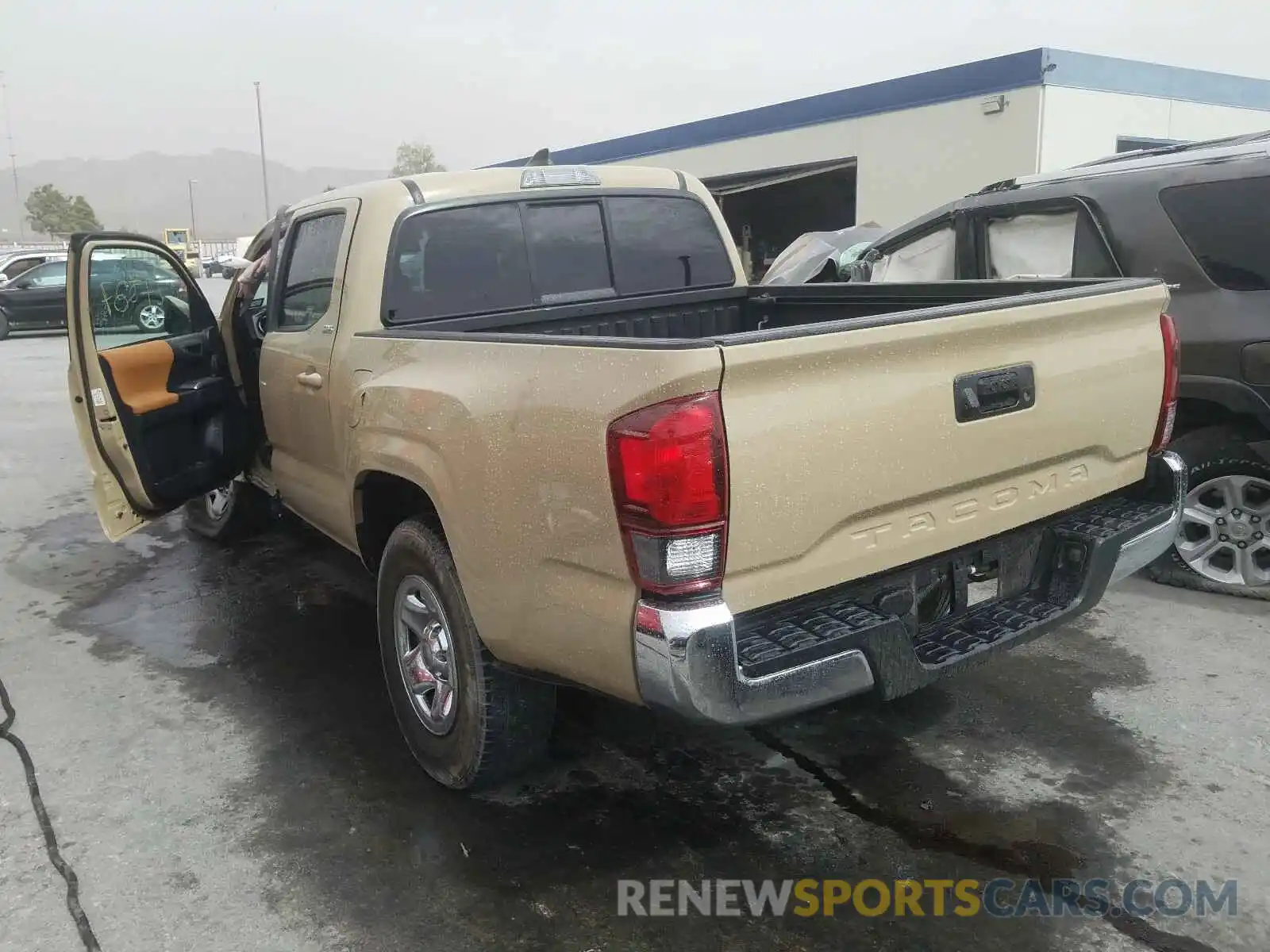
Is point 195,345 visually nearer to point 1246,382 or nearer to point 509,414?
point 509,414

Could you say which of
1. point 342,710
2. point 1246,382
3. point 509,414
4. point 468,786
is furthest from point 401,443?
point 1246,382

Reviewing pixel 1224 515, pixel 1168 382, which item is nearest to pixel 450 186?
pixel 1168 382

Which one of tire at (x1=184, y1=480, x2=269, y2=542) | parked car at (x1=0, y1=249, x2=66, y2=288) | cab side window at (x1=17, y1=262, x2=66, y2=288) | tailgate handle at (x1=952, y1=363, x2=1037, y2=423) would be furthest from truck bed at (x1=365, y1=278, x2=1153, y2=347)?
parked car at (x1=0, y1=249, x2=66, y2=288)

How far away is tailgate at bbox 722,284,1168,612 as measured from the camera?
2303 mm

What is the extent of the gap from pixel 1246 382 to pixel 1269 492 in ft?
1.82

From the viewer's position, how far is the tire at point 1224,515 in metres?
4.47

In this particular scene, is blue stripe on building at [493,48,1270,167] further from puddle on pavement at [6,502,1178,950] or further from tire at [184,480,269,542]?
puddle on pavement at [6,502,1178,950]

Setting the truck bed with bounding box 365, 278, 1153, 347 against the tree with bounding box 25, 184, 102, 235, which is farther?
the tree with bounding box 25, 184, 102, 235

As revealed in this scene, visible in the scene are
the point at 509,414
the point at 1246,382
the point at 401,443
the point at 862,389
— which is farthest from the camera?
the point at 1246,382

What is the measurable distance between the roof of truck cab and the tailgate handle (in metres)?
2.17

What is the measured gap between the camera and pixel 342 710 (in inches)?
156

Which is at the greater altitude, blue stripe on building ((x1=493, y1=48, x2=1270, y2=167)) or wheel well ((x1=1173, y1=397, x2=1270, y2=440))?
blue stripe on building ((x1=493, y1=48, x2=1270, y2=167))

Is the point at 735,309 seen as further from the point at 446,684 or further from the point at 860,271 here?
the point at 446,684

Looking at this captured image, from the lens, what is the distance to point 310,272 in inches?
169
